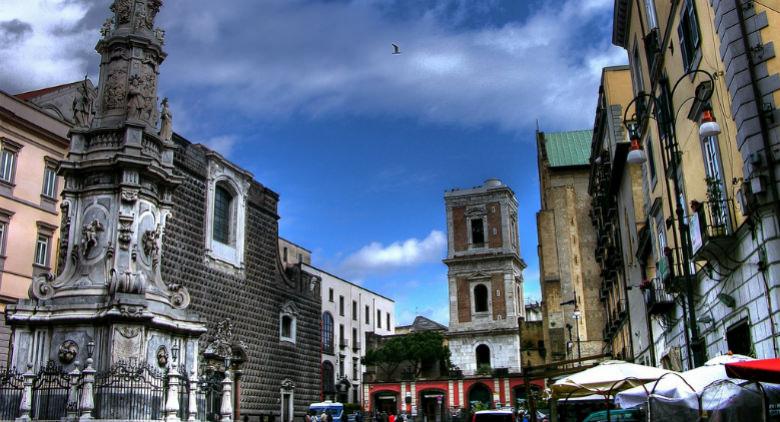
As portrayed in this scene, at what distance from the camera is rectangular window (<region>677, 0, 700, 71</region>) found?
1415 centimetres

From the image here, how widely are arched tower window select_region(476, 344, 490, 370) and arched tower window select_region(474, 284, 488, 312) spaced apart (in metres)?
3.81

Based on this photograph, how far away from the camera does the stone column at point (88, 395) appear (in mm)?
13241

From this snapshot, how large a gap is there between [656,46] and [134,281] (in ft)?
45.6

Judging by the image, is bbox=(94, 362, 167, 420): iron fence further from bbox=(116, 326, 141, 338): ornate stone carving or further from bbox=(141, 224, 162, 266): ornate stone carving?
bbox=(141, 224, 162, 266): ornate stone carving

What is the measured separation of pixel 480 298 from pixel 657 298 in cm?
5292

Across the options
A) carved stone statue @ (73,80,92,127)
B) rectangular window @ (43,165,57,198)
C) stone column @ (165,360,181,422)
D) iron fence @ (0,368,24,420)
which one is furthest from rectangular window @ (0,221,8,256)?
stone column @ (165,360,181,422)

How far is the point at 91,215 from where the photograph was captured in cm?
1648

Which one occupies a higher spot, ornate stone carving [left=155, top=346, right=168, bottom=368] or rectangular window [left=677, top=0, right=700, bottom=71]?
rectangular window [left=677, top=0, right=700, bottom=71]

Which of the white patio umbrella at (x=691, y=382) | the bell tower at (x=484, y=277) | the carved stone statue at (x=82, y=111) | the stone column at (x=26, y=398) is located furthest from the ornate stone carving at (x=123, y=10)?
the bell tower at (x=484, y=277)

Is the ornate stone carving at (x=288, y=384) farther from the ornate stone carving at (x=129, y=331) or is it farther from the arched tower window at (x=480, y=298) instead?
the arched tower window at (x=480, y=298)

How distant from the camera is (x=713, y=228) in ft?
41.9

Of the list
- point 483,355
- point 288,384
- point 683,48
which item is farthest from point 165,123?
point 483,355

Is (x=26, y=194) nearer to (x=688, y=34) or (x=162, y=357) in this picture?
(x=162, y=357)

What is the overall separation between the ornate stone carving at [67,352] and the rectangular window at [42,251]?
53.4 feet
